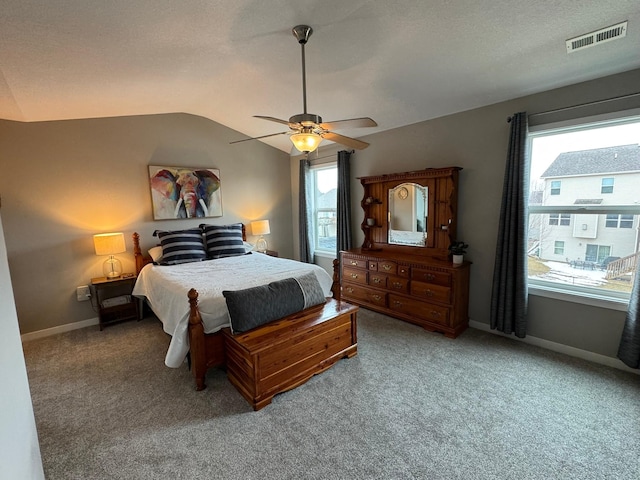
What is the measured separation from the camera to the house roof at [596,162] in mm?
2412

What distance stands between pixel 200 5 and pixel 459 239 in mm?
3204

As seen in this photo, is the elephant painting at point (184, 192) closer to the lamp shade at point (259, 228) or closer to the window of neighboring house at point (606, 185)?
the lamp shade at point (259, 228)

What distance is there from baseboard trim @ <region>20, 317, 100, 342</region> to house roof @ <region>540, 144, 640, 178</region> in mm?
5371

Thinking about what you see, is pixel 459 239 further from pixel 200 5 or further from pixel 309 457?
pixel 200 5

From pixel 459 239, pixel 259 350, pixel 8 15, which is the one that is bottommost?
pixel 259 350

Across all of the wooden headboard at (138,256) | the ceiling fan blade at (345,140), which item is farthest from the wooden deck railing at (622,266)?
the wooden headboard at (138,256)

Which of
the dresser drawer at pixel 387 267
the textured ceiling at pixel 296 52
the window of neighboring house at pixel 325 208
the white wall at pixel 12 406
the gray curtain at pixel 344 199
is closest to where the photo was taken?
the white wall at pixel 12 406

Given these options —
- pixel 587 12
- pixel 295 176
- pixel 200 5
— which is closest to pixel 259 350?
pixel 200 5

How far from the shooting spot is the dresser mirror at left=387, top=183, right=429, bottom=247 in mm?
3639

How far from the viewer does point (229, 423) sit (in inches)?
78.0

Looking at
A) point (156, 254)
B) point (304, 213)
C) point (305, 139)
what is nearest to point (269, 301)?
point (305, 139)

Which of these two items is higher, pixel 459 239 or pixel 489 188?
pixel 489 188

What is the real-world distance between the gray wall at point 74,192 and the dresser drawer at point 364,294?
2.47 m

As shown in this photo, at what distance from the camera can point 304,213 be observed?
5.13 meters
